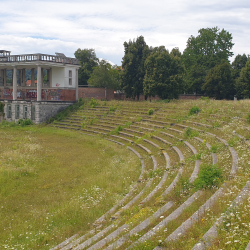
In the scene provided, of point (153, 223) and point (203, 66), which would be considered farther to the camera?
point (203, 66)

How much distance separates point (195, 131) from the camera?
15930 millimetres

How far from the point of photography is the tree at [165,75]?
32125 mm

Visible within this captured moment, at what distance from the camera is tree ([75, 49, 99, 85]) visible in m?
55.4

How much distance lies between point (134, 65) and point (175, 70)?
7.58 metres

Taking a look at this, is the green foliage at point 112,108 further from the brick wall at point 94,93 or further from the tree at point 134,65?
the brick wall at point 94,93

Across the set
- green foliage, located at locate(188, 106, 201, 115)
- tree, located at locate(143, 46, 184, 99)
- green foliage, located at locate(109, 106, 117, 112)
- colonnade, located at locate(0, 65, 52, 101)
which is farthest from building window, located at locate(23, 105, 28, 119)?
green foliage, located at locate(188, 106, 201, 115)

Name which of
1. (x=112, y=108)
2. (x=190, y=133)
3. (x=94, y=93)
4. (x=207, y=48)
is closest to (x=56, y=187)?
(x=190, y=133)

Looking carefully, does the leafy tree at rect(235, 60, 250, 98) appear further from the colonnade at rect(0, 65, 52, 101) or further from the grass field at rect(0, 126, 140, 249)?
the grass field at rect(0, 126, 140, 249)

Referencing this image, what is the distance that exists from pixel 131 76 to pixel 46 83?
11014 mm

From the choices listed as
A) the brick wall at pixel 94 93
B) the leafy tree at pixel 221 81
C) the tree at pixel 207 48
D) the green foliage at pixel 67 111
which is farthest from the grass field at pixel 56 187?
the tree at pixel 207 48

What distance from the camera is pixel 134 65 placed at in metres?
38.5

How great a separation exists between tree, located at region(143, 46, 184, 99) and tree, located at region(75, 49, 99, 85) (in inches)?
969

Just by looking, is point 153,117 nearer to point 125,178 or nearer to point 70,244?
point 125,178

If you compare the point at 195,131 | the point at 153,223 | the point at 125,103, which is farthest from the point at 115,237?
the point at 125,103
